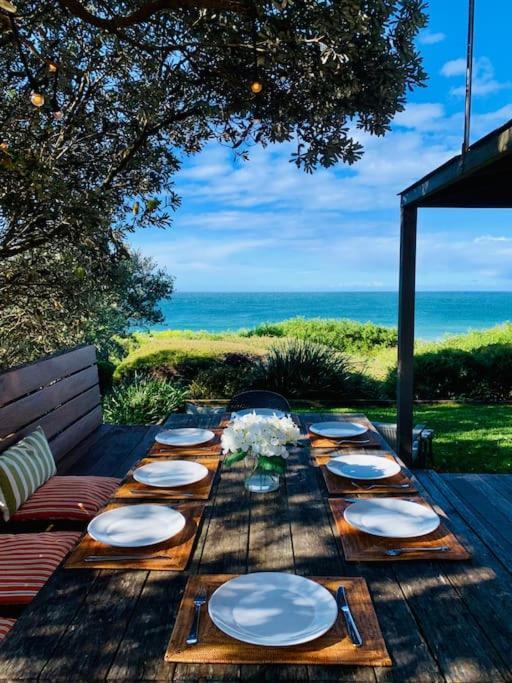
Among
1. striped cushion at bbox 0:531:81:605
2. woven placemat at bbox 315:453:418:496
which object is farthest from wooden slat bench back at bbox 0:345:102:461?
woven placemat at bbox 315:453:418:496

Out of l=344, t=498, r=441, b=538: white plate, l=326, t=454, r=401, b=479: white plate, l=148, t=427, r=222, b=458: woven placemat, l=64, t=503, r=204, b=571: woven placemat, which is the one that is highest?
l=344, t=498, r=441, b=538: white plate

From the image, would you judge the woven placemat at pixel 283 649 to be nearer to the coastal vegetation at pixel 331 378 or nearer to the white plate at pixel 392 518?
the white plate at pixel 392 518

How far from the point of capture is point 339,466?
7.94 ft

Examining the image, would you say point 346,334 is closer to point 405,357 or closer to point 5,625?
point 405,357

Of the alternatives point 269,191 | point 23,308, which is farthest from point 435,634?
point 269,191

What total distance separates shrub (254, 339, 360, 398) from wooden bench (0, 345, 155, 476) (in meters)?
3.55

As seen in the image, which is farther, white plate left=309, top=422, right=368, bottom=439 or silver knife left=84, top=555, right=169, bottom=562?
white plate left=309, top=422, right=368, bottom=439

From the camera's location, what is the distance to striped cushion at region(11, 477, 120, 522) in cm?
281

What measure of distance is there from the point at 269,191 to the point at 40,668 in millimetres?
60891

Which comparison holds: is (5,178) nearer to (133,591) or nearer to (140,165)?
(140,165)

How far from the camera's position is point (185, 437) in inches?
117

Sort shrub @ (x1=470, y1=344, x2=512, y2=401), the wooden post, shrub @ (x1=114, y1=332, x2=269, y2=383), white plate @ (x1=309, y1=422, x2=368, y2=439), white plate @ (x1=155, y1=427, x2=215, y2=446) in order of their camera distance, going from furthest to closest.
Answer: shrub @ (x1=470, y1=344, x2=512, y2=401) < shrub @ (x1=114, y1=332, x2=269, y2=383) < the wooden post < white plate @ (x1=309, y1=422, x2=368, y2=439) < white plate @ (x1=155, y1=427, x2=215, y2=446)

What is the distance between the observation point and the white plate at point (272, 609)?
122 cm

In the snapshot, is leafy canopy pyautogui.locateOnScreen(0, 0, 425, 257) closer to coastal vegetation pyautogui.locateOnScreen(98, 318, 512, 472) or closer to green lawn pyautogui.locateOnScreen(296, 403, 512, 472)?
coastal vegetation pyautogui.locateOnScreen(98, 318, 512, 472)
